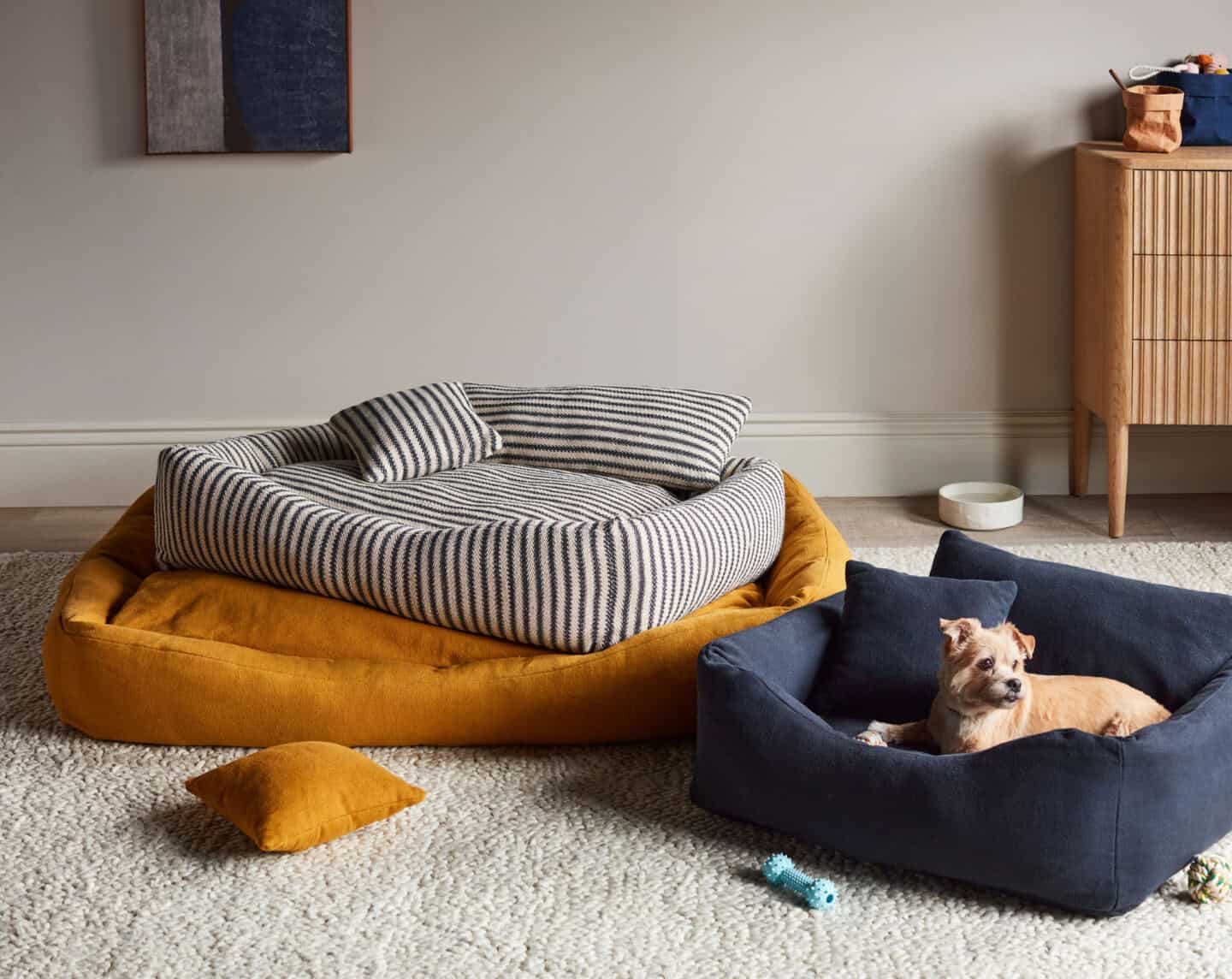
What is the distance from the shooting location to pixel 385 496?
2.50 meters

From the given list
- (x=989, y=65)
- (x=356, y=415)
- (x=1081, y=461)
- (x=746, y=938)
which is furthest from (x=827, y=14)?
(x=746, y=938)

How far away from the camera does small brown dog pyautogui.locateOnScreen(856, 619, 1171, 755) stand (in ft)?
5.92

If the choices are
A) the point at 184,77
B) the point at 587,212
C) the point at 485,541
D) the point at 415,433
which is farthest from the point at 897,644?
the point at 184,77

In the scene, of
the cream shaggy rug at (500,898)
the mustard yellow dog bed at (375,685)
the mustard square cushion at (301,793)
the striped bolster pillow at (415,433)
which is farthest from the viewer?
the striped bolster pillow at (415,433)

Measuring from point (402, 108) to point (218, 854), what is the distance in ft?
7.50

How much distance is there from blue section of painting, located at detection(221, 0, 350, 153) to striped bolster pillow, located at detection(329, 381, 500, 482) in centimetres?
112

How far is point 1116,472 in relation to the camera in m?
3.31

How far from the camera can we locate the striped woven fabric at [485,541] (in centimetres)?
214

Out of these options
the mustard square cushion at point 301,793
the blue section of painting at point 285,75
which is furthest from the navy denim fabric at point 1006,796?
the blue section of painting at point 285,75

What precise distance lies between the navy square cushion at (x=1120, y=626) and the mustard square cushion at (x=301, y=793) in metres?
0.96

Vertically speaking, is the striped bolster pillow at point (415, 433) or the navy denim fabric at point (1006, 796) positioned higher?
the striped bolster pillow at point (415, 433)

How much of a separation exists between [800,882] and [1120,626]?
2.24 feet

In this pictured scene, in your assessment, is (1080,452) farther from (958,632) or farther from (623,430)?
(958,632)

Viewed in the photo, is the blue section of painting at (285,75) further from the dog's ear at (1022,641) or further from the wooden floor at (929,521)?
the dog's ear at (1022,641)
